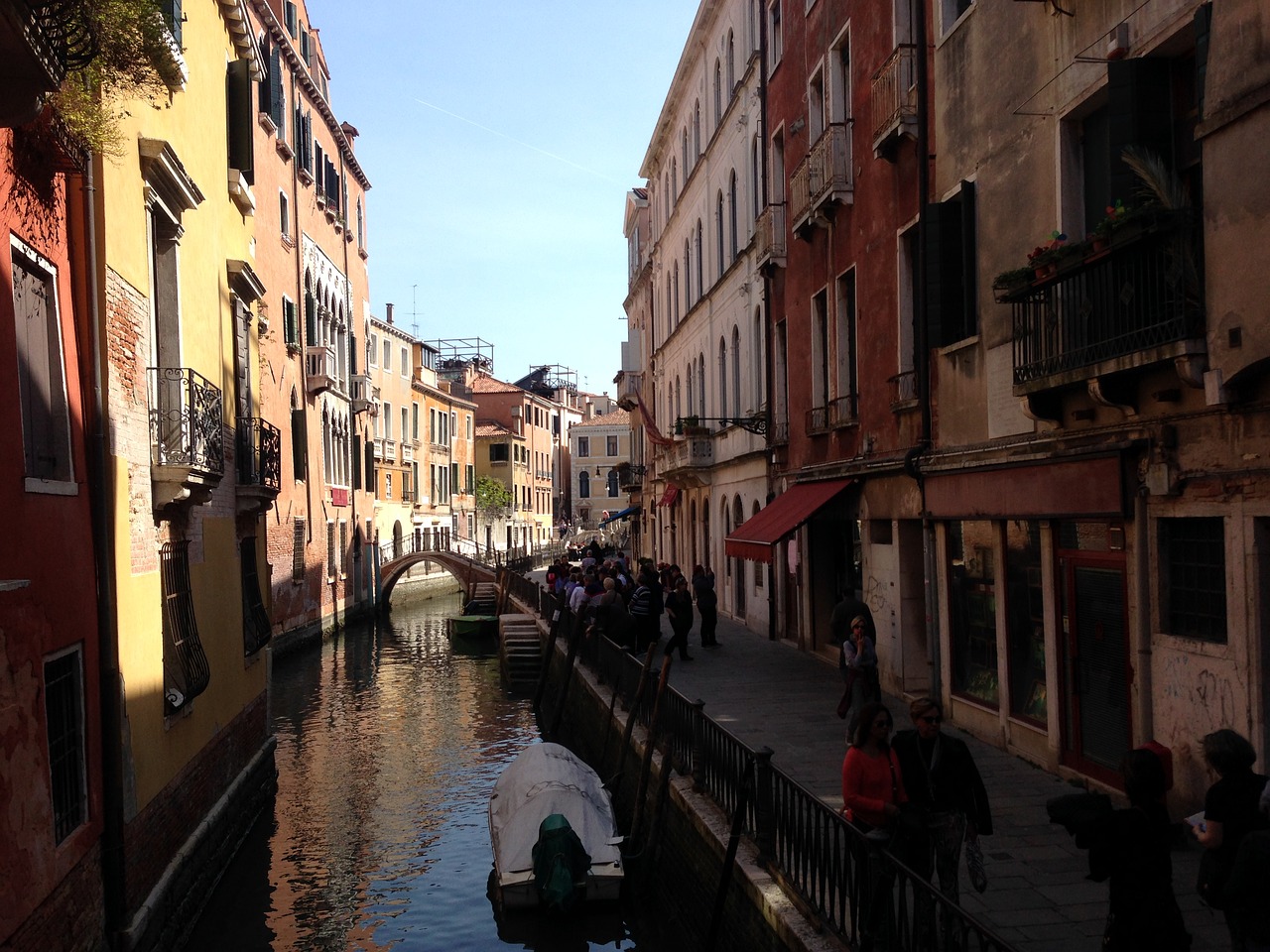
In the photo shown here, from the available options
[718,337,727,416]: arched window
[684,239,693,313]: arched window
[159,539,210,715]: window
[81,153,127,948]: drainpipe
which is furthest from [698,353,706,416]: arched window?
[81,153,127,948]: drainpipe

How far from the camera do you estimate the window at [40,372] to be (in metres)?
7.16

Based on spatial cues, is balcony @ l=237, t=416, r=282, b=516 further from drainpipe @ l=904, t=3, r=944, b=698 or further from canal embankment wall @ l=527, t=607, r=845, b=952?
drainpipe @ l=904, t=3, r=944, b=698

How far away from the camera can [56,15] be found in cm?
590

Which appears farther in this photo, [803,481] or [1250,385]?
[803,481]

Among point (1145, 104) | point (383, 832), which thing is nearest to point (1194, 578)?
point (1145, 104)

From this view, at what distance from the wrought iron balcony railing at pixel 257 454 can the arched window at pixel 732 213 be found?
11.3m

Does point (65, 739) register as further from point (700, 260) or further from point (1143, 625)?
point (700, 260)

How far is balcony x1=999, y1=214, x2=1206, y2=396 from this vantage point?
7633 millimetres

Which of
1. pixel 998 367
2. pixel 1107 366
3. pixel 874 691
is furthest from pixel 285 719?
pixel 1107 366

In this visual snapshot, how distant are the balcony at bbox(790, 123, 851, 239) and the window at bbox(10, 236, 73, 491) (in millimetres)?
10515

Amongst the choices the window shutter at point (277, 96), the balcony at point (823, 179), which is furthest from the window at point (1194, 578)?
the window shutter at point (277, 96)

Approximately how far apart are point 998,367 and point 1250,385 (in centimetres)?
373

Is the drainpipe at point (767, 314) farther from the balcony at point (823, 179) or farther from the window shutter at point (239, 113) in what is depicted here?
the window shutter at point (239, 113)

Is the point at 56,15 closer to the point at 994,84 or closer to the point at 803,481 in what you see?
the point at 994,84
